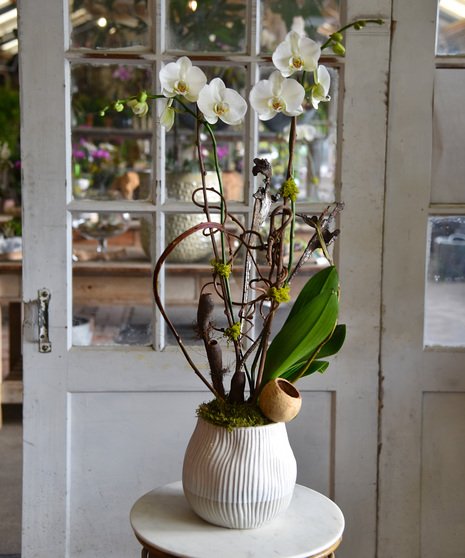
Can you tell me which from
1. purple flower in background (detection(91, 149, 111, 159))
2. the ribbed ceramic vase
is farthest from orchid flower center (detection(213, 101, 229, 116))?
purple flower in background (detection(91, 149, 111, 159))

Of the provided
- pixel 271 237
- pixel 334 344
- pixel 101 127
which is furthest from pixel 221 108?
pixel 101 127

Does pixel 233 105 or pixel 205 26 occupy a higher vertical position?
pixel 205 26

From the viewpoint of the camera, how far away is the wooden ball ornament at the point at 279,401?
4.42 ft

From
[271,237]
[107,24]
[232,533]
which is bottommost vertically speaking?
[232,533]

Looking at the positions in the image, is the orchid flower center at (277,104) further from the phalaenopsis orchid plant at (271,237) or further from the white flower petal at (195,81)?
the white flower petal at (195,81)

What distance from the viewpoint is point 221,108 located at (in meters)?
1.36

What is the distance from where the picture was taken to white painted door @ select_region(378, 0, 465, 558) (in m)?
1.79

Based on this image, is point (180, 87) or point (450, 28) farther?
point (450, 28)

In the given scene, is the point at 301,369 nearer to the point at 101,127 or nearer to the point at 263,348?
the point at 263,348

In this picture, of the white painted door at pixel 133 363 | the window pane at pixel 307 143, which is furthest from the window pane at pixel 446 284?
the window pane at pixel 307 143

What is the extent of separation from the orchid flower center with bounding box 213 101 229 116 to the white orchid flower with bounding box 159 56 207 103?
0.15 feet

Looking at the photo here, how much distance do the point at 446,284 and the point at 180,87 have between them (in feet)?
2.99

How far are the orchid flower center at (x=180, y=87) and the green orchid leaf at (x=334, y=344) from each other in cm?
58

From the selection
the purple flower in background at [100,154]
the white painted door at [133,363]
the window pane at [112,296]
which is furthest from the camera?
the purple flower in background at [100,154]
